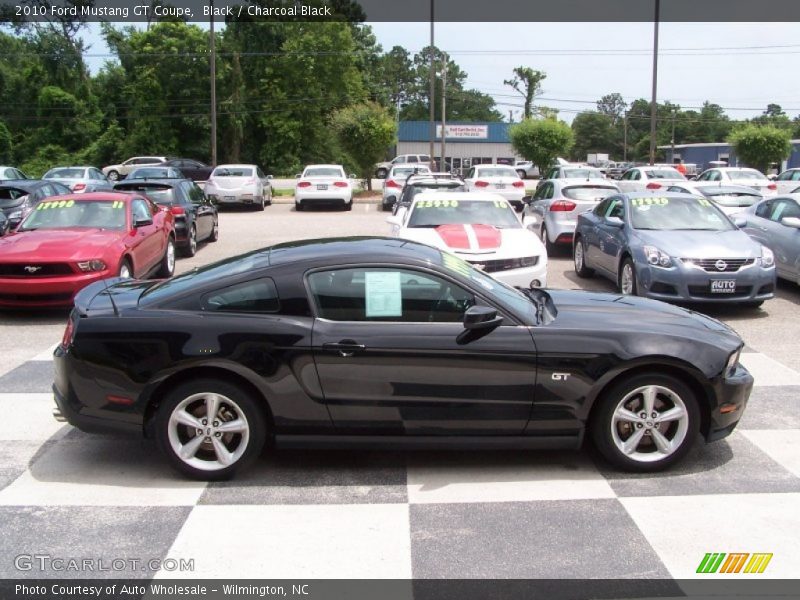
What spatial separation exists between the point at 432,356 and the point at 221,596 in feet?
6.01

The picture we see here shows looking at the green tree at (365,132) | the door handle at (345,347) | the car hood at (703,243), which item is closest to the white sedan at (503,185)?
the green tree at (365,132)

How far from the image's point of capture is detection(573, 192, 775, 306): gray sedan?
9.46 meters

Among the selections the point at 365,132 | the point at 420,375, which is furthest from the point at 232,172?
the point at 420,375

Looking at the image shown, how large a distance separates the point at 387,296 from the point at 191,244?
1103 centimetres

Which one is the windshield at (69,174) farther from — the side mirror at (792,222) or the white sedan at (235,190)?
the side mirror at (792,222)

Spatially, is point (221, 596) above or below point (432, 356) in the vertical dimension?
below

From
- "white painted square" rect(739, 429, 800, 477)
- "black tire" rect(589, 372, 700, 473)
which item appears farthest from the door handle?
"white painted square" rect(739, 429, 800, 477)

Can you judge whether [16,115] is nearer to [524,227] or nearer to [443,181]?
[443,181]

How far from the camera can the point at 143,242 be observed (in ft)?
35.8

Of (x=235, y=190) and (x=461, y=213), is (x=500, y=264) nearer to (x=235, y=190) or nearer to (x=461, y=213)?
(x=461, y=213)

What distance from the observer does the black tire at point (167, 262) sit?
12.2 metres

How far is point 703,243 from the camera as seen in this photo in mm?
9836

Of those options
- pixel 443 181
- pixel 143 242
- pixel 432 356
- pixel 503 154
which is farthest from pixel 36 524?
pixel 503 154

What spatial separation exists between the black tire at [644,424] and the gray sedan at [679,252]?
15.9 ft
